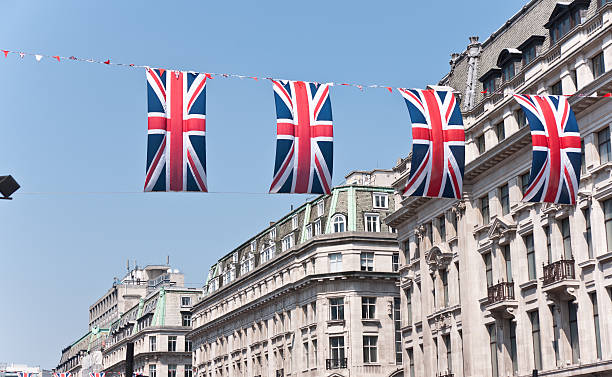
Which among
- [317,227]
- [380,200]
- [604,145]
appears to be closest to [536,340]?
[604,145]

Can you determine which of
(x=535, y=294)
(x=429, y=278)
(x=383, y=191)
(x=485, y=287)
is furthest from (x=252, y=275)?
(x=535, y=294)

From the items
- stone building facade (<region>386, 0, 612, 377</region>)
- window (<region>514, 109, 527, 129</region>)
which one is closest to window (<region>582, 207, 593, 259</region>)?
stone building facade (<region>386, 0, 612, 377</region>)

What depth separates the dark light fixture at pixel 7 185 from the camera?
1053 inches

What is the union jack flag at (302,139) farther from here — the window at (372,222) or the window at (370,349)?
the window at (372,222)

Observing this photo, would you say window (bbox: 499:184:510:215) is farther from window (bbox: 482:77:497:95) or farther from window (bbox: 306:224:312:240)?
window (bbox: 306:224:312:240)

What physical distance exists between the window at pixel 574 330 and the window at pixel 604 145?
7534 mm

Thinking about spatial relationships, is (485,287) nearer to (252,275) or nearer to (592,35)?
(592,35)

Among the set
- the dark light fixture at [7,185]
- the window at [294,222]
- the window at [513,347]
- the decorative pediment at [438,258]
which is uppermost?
the window at [294,222]

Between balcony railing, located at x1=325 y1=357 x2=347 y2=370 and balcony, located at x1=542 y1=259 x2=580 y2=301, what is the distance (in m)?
35.5

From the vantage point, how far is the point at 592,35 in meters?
46.7

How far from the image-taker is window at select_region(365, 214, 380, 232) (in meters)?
87.2

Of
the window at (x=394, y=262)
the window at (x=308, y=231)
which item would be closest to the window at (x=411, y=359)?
the window at (x=394, y=262)

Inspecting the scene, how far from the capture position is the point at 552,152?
36.1 m

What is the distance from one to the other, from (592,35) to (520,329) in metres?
16.4
